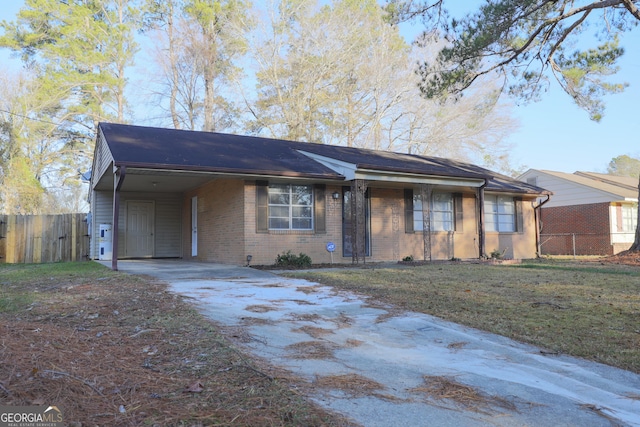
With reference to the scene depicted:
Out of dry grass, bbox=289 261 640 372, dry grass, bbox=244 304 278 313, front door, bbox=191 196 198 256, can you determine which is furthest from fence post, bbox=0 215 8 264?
dry grass, bbox=244 304 278 313

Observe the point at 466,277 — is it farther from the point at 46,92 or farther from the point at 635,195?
the point at 46,92

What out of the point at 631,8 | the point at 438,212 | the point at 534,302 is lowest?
the point at 534,302

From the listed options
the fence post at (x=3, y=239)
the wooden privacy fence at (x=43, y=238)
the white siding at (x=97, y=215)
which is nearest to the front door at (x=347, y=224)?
the white siding at (x=97, y=215)

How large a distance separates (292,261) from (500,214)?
9568 mm

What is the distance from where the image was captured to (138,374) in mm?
3170

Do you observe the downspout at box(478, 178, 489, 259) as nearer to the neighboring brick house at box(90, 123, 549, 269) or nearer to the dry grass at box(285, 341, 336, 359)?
the neighboring brick house at box(90, 123, 549, 269)

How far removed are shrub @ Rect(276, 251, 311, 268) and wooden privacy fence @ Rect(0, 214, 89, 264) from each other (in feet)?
30.1

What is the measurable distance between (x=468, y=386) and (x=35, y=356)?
313 cm

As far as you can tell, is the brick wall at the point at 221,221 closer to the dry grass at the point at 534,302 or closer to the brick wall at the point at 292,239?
the brick wall at the point at 292,239

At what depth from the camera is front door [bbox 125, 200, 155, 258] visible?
56.9 ft

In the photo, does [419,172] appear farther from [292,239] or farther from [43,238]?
[43,238]

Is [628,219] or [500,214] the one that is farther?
[628,219]

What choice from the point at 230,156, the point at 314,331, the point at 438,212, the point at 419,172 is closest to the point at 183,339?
the point at 314,331

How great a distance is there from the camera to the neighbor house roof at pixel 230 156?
11141mm
